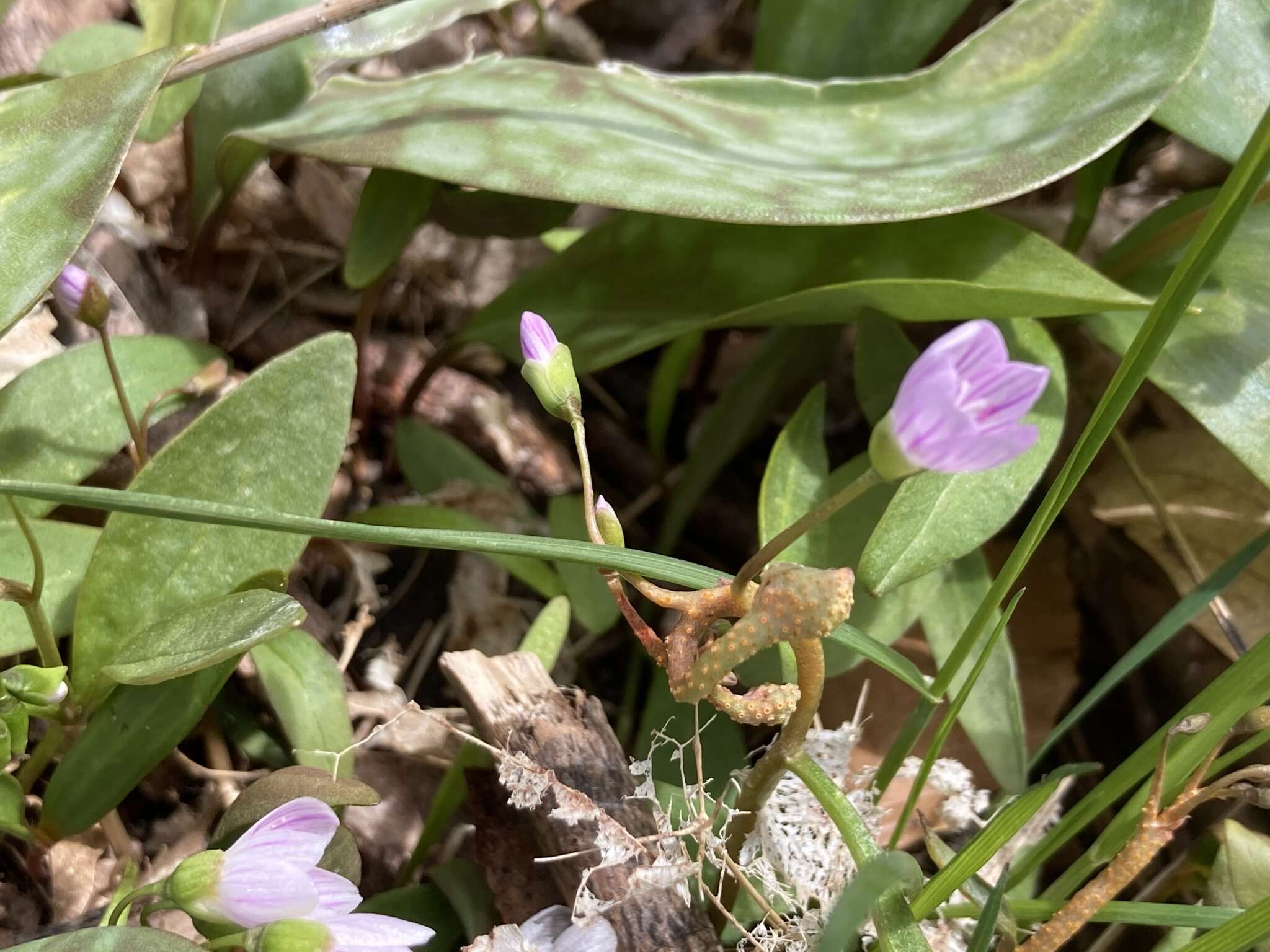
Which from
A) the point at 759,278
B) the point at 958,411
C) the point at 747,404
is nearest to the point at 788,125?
the point at 759,278

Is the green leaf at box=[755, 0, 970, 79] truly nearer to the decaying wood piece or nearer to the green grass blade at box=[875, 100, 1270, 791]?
the green grass blade at box=[875, 100, 1270, 791]

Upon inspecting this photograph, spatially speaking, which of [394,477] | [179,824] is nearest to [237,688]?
[179,824]

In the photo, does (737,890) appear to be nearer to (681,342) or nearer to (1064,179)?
(681,342)

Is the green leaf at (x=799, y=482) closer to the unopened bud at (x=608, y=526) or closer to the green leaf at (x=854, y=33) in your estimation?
the unopened bud at (x=608, y=526)

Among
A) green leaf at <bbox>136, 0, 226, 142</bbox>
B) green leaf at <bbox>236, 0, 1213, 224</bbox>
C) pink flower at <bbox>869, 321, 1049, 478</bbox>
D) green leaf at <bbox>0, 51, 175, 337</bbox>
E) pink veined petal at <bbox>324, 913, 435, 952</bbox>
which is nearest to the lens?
pink flower at <bbox>869, 321, 1049, 478</bbox>

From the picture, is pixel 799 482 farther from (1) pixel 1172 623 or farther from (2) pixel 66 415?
(2) pixel 66 415

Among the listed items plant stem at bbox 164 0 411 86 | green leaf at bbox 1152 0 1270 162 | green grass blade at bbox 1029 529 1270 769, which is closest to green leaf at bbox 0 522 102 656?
plant stem at bbox 164 0 411 86

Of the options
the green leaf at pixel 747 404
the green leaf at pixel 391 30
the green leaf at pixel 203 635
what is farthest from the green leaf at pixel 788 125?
the green leaf at pixel 203 635
